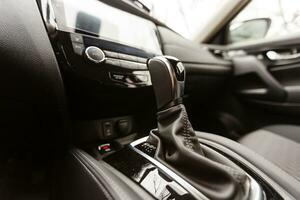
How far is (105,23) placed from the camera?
65cm

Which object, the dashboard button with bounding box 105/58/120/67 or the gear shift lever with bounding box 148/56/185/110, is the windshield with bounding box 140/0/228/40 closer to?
the dashboard button with bounding box 105/58/120/67

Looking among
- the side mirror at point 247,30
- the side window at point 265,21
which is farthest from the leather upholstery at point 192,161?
the side mirror at point 247,30

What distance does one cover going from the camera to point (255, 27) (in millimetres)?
1729

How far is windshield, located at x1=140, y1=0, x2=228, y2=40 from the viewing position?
1375 mm

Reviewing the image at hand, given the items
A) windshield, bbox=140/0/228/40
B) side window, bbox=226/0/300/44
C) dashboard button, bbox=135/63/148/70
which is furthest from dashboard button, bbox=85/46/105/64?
side window, bbox=226/0/300/44

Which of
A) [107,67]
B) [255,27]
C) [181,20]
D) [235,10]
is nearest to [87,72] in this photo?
[107,67]

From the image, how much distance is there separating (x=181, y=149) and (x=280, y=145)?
0.65 meters

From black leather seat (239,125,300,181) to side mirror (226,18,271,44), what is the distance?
842mm

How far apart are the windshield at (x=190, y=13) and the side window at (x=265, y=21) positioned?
18cm

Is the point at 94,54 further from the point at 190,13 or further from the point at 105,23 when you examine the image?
the point at 190,13

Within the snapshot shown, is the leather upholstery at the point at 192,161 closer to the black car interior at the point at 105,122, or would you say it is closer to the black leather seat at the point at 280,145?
the black car interior at the point at 105,122

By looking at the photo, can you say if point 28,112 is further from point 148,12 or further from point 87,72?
point 148,12

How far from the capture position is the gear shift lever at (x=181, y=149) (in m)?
0.32

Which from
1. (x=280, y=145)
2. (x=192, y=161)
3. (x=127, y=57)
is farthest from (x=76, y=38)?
(x=280, y=145)
